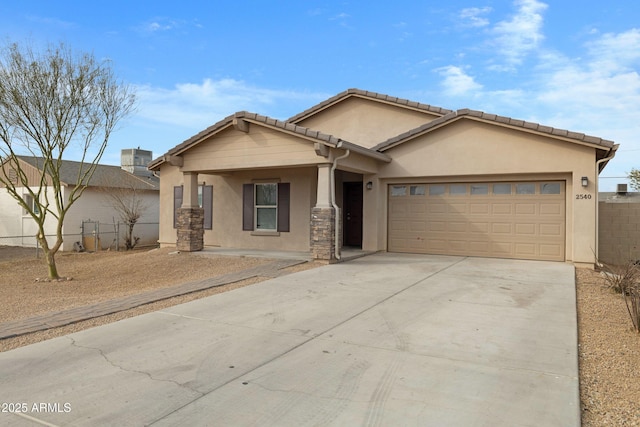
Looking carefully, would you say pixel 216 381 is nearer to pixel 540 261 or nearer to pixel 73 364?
pixel 73 364

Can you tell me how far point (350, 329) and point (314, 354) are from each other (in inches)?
38.9

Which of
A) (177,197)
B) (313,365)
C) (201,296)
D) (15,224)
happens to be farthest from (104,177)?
(313,365)

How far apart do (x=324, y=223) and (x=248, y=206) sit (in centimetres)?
470

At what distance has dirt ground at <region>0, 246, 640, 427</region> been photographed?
3.67m

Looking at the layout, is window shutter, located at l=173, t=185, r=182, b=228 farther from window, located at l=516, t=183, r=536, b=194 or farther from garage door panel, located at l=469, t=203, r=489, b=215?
window, located at l=516, t=183, r=536, b=194

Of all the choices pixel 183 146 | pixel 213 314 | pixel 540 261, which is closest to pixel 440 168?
pixel 540 261

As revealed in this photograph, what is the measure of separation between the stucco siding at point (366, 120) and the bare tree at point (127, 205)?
34.3 feet

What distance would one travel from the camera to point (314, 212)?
11031 millimetres

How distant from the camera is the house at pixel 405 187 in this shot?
1094 centimetres

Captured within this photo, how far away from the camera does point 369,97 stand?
52.1 feet

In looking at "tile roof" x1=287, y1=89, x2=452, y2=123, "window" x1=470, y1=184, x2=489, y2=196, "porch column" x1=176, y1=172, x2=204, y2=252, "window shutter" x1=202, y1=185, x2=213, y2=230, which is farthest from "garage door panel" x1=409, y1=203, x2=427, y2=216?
"window shutter" x1=202, y1=185, x2=213, y2=230

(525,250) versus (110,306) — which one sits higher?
(525,250)

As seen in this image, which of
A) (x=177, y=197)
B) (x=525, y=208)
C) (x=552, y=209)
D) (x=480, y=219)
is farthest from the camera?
(x=177, y=197)

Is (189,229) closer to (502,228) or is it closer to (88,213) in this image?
(502,228)
